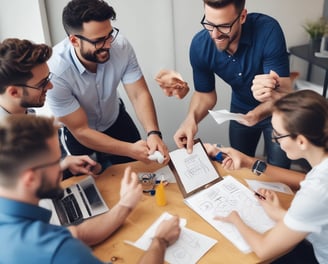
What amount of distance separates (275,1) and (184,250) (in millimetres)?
2448

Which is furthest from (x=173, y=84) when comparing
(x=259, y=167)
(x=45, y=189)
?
(x=45, y=189)

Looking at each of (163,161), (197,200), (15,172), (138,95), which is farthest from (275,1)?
(15,172)

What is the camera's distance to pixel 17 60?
A: 163cm

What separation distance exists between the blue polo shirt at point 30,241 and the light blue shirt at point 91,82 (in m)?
0.98

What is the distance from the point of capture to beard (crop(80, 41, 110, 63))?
1.95 meters

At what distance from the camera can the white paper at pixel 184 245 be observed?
1.35 meters

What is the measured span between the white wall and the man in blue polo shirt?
83cm

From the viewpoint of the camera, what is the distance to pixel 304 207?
49.4 inches

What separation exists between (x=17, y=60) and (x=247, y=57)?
→ 1.20 m

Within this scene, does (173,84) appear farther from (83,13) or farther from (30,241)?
(30,241)

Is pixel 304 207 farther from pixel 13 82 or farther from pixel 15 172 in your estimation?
pixel 13 82

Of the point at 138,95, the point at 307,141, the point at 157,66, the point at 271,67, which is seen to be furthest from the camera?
the point at 157,66

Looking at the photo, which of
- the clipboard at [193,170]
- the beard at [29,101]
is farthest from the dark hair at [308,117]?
the beard at [29,101]

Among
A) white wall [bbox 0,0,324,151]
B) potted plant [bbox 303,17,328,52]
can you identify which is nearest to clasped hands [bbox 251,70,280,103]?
white wall [bbox 0,0,324,151]
